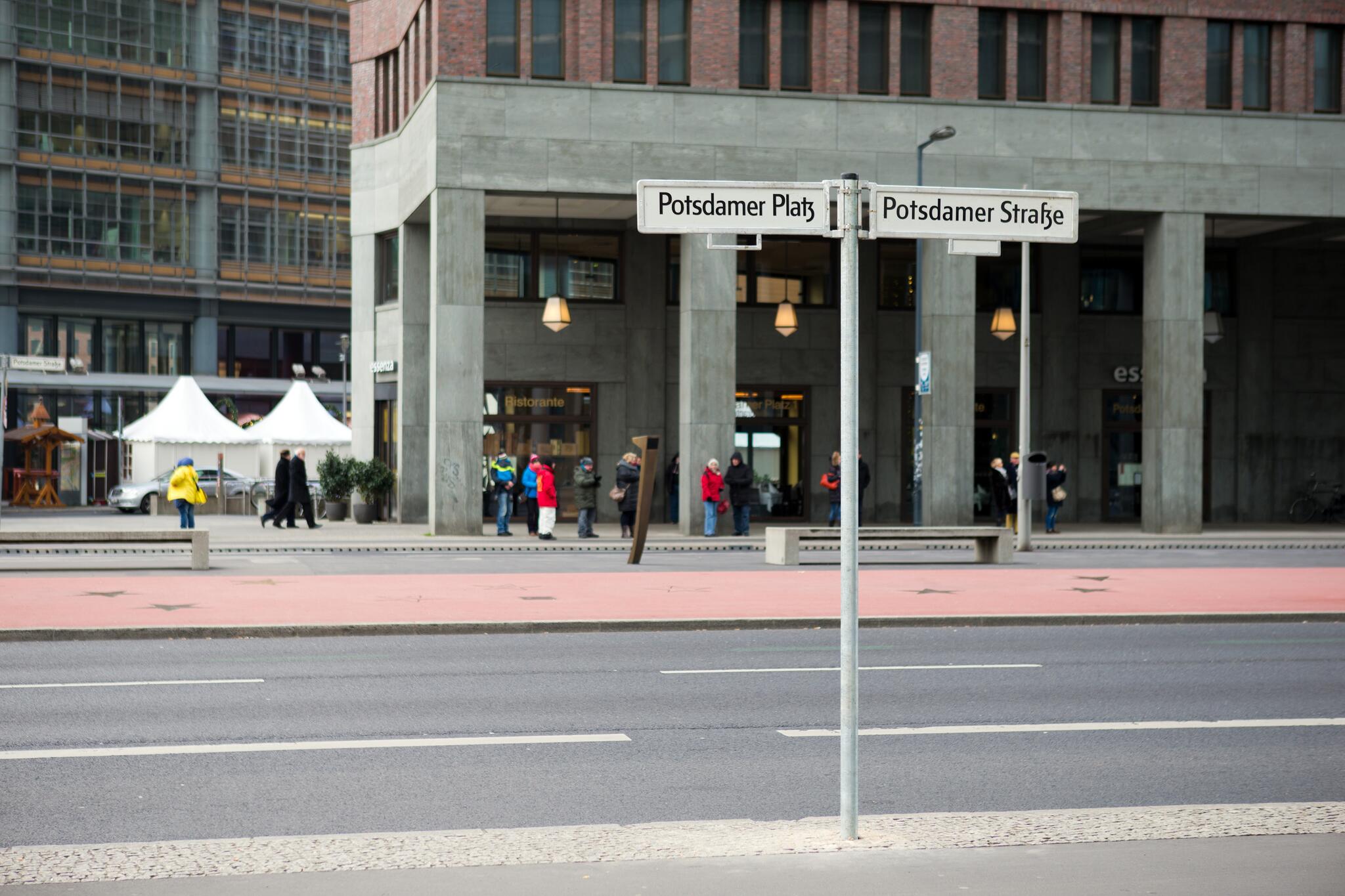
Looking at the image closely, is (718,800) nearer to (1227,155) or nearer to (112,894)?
(112,894)

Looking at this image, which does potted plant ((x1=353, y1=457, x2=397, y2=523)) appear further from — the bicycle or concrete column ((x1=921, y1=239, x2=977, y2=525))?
the bicycle

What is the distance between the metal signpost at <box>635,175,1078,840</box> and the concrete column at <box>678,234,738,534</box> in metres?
25.4

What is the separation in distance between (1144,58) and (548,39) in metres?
13.1

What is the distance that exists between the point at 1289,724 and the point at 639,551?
48.6 ft

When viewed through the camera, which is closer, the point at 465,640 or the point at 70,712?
the point at 70,712

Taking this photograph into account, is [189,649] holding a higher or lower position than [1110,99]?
lower

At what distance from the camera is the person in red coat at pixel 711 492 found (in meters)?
31.6

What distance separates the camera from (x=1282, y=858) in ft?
19.5

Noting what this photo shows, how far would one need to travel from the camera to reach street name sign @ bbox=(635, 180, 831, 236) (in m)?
6.34

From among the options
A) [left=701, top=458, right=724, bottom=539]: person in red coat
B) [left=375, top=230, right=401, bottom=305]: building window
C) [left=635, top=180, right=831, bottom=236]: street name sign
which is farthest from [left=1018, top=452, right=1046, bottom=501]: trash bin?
[left=635, top=180, right=831, bottom=236]: street name sign

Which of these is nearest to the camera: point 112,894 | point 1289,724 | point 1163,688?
point 112,894

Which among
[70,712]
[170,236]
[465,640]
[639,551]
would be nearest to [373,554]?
[639,551]

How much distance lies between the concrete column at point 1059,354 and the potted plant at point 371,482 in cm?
1571

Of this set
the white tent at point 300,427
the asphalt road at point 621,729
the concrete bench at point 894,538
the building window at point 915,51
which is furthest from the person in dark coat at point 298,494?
the asphalt road at point 621,729
